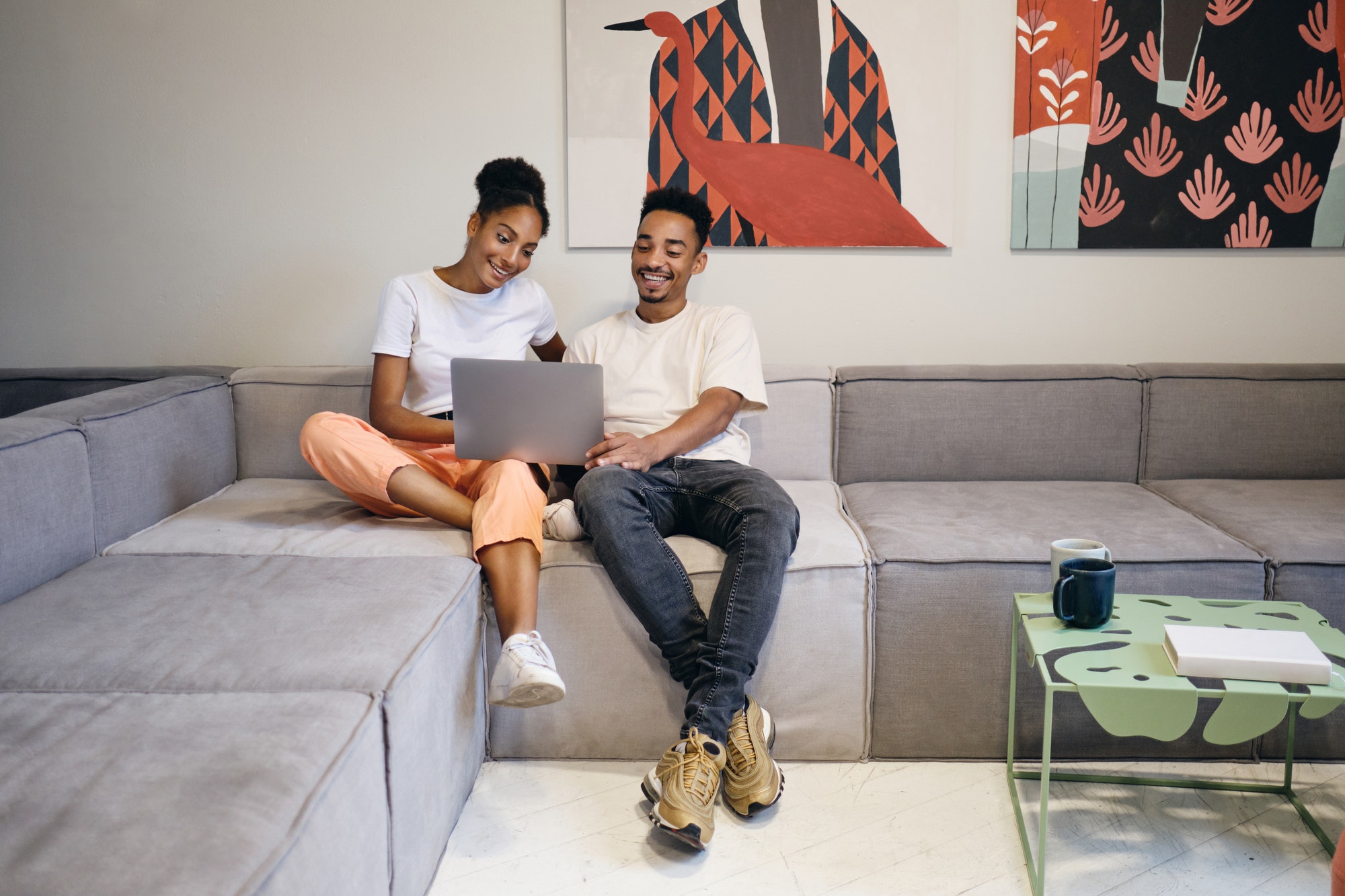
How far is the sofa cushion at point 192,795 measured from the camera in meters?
0.79

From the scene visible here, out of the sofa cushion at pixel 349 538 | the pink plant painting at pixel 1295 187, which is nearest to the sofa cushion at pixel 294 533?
the sofa cushion at pixel 349 538

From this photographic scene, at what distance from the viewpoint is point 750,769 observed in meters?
1.55

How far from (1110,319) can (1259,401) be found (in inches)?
16.9

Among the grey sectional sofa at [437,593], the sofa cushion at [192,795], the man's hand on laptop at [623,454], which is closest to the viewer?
the sofa cushion at [192,795]

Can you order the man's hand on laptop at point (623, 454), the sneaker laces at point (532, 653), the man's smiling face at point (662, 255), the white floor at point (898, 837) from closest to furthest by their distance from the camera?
the white floor at point (898, 837)
the sneaker laces at point (532, 653)
the man's hand on laptop at point (623, 454)
the man's smiling face at point (662, 255)

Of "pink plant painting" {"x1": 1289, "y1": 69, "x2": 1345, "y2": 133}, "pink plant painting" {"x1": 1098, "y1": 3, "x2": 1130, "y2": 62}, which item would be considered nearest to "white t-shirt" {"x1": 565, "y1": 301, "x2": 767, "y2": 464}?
"pink plant painting" {"x1": 1098, "y1": 3, "x2": 1130, "y2": 62}

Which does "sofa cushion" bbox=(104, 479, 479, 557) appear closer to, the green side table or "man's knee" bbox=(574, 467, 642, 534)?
"man's knee" bbox=(574, 467, 642, 534)

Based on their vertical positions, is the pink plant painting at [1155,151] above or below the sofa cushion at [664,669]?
above

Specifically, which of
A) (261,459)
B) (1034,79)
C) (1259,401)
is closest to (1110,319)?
(1259,401)

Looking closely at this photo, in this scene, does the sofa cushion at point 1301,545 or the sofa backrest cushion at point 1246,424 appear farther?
the sofa backrest cushion at point 1246,424

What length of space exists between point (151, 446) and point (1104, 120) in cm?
235

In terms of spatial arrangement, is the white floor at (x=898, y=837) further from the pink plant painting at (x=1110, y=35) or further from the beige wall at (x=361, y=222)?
the pink plant painting at (x=1110, y=35)

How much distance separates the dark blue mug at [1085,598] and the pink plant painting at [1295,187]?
5.11 feet

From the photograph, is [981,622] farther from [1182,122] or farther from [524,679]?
[1182,122]
